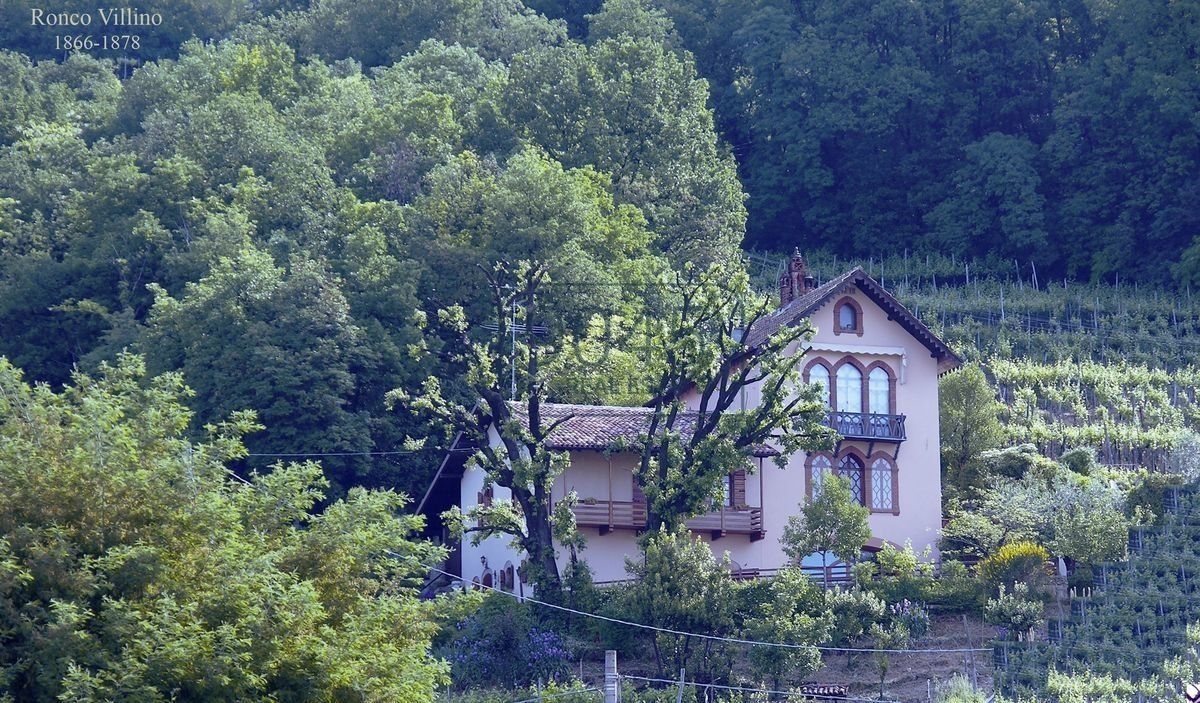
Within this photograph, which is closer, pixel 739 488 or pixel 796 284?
pixel 739 488

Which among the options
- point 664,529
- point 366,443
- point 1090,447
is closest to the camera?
point 664,529

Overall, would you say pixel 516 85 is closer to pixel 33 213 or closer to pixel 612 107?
pixel 612 107

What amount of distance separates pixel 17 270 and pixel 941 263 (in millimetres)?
39036

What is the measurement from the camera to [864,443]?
186 ft

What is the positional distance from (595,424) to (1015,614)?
12292 mm

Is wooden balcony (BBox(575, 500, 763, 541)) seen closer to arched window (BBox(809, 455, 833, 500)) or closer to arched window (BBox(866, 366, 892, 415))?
arched window (BBox(809, 455, 833, 500))

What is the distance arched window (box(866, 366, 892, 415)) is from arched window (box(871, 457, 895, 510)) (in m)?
1.44

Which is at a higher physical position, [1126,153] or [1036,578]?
[1126,153]

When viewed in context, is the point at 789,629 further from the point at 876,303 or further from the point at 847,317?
the point at 876,303

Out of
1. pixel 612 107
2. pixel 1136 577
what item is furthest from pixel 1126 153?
pixel 1136 577

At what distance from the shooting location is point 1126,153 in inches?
3489

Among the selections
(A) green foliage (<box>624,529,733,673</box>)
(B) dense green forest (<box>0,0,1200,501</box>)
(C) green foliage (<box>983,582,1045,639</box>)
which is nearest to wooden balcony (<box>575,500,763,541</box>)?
(A) green foliage (<box>624,529,733,673</box>)

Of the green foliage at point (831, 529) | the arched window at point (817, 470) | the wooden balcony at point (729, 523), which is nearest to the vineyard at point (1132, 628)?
the green foliage at point (831, 529)

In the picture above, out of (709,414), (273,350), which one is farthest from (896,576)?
(273,350)
